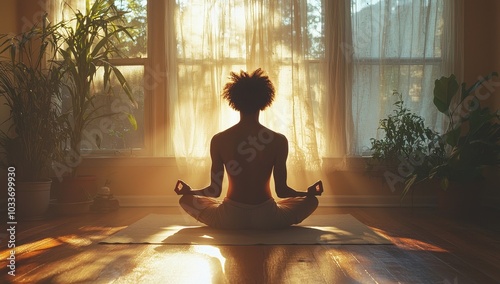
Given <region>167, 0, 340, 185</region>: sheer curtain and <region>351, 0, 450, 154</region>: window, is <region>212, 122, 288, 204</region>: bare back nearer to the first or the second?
<region>167, 0, 340, 185</region>: sheer curtain

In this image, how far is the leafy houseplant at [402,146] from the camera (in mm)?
4809

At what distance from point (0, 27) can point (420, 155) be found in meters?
3.70

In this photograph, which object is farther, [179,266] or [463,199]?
[463,199]

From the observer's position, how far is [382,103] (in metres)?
5.19

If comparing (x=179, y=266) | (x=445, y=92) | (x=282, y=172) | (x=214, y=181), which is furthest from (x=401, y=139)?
(x=179, y=266)

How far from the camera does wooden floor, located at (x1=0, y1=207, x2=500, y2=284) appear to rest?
2326 millimetres

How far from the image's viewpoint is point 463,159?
446 centimetres

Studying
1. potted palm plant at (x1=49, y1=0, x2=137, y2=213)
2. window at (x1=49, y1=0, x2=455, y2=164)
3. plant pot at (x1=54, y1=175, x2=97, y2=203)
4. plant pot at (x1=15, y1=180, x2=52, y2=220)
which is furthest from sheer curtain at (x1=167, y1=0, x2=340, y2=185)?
plant pot at (x1=15, y1=180, x2=52, y2=220)

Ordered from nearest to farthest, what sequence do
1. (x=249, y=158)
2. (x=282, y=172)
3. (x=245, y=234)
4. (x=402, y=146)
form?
(x=245, y=234)
(x=249, y=158)
(x=282, y=172)
(x=402, y=146)

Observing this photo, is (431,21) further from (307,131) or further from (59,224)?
(59,224)

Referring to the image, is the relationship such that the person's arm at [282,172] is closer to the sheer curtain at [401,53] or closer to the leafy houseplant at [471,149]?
the leafy houseplant at [471,149]

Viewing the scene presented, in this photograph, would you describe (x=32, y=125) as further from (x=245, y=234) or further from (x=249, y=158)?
(x=245, y=234)

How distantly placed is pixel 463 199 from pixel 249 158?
6.56 ft

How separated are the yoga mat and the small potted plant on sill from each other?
0.94 meters
